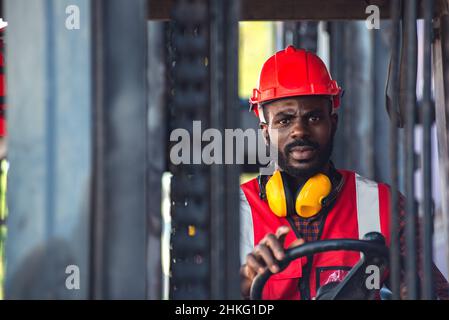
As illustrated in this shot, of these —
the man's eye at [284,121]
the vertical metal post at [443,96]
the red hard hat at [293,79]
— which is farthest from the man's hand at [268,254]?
the red hard hat at [293,79]

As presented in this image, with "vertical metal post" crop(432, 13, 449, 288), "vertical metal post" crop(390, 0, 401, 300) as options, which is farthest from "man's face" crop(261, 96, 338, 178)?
"vertical metal post" crop(390, 0, 401, 300)

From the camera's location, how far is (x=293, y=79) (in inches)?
141

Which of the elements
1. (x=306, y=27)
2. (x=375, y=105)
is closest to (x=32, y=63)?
(x=306, y=27)

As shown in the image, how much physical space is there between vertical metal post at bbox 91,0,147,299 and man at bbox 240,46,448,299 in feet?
4.30

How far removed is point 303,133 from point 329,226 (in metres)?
0.38

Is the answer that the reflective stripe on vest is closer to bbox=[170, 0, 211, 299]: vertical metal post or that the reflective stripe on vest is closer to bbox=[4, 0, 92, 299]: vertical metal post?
bbox=[170, 0, 211, 299]: vertical metal post

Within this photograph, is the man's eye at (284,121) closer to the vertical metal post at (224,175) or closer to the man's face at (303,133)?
the man's face at (303,133)

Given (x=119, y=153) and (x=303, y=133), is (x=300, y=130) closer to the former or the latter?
(x=303, y=133)

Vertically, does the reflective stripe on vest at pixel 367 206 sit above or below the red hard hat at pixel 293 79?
below

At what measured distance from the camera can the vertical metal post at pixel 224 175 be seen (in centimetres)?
193

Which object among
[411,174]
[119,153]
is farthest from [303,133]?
[119,153]

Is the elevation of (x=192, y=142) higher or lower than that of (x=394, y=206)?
higher

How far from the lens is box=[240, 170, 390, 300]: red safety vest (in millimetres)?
3182

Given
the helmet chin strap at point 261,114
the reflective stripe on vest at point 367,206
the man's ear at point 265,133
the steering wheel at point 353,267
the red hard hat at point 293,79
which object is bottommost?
the steering wheel at point 353,267
